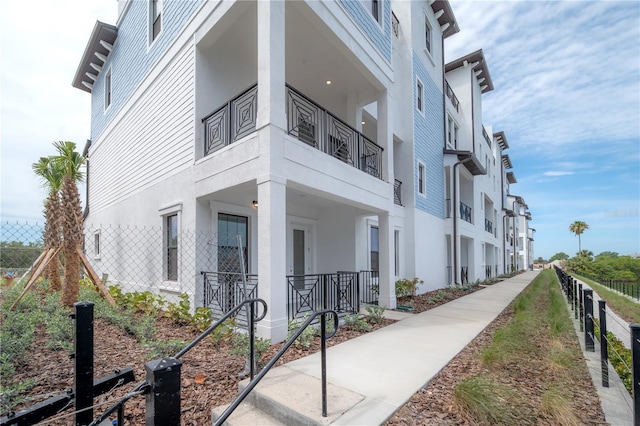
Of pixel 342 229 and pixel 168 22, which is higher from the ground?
pixel 168 22

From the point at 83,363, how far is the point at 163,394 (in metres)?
0.94

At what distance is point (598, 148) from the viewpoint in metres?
41.7

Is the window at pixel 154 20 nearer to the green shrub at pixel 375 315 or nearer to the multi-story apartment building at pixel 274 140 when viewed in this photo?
the multi-story apartment building at pixel 274 140

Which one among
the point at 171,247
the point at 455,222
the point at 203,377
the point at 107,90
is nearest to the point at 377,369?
the point at 203,377

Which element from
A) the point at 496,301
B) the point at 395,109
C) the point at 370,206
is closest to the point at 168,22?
the point at 370,206

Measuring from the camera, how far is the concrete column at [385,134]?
29.6 ft

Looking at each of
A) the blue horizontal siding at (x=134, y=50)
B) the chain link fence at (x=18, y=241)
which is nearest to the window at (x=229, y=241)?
the chain link fence at (x=18, y=241)

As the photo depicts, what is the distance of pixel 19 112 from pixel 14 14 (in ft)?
7.56

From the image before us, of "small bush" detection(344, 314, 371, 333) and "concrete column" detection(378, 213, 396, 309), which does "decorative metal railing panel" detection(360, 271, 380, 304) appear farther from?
"small bush" detection(344, 314, 371, 333)

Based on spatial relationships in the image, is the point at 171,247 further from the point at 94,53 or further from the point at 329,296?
the point at 94,53

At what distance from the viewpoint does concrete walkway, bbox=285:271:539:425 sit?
3.25 metres

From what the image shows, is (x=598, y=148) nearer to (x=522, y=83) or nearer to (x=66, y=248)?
(x=522, y=83)

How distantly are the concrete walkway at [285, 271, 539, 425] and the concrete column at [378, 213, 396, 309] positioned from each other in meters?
1.17

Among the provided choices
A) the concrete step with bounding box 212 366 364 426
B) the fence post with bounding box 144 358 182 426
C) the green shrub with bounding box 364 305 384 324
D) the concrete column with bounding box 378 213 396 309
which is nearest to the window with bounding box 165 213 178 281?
the green shrub with bounding box 364 305 384 324
